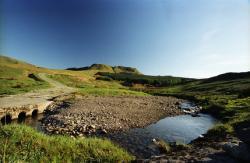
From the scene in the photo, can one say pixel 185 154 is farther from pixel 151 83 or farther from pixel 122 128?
pixel 151 83

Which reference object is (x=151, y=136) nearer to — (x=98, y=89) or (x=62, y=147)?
(x=62, y=147)

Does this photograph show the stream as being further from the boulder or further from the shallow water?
the boulder

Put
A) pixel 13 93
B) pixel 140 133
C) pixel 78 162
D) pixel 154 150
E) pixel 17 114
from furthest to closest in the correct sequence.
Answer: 1. pixel 13 93
2. pixel 17 114
3. pixel 140 133
4. pixel 154 150
5. pixel 78 162

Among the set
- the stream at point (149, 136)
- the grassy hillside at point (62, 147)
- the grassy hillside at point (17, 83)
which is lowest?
the stream at point (149, 136)

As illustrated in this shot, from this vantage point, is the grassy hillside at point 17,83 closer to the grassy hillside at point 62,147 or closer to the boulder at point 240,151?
the grassy hillside at point 62,147

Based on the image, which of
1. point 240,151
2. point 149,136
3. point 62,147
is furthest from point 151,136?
point 240,151

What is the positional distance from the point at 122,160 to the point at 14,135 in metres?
6.77

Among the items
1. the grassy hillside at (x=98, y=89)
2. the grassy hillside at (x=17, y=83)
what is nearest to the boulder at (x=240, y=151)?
the grassy hillside at (x=17, y=83)

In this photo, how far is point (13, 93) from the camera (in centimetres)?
5066

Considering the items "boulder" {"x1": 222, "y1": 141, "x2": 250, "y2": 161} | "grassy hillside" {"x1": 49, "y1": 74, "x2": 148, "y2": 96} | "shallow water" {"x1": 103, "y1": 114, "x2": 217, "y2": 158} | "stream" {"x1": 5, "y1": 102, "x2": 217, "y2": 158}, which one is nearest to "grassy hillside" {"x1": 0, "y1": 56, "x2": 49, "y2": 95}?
"grassy hillside" {"x1": 49, "y1": 74, "x2": 148, "y2": 96}

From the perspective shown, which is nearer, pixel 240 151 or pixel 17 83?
pixel 240 151

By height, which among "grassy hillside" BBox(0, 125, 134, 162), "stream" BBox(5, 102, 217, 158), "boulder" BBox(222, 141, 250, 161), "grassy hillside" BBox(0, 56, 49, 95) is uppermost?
"grassy hillside" BBox(0, 56, 49, 95)

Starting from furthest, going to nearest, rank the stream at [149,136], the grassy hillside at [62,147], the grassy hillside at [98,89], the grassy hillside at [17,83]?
the grassy hillside at [98,89], the grassy hillside at [17,83], the stream at [149,136], the grassy hillside at [62,147]

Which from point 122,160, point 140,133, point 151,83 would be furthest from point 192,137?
point 151,83
